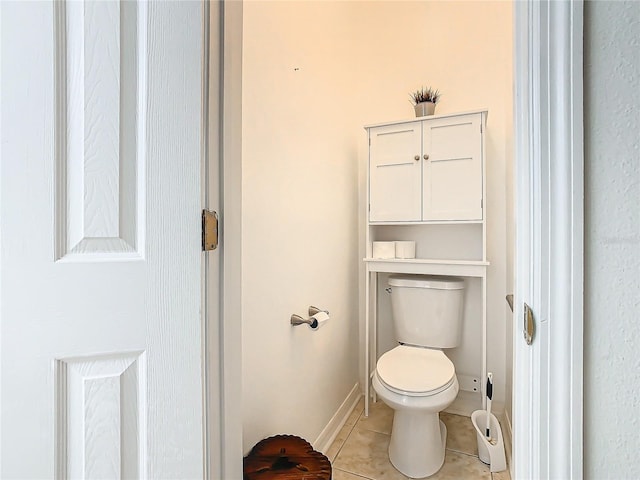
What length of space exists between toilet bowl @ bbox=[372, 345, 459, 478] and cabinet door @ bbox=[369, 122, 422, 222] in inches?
32.6

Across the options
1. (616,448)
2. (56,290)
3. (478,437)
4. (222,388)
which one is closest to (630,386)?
(616,448)

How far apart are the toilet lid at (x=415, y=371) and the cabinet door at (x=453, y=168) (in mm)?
764

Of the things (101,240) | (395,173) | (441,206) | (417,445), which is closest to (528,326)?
(101,240)

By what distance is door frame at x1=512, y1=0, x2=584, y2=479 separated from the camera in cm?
45

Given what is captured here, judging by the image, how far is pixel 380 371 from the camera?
1630 millimetres

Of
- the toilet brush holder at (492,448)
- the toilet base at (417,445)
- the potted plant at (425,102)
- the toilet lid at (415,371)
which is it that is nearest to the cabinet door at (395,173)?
the potted plant at (425,102)

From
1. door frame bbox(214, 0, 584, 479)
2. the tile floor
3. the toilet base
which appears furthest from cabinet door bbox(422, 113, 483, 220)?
door frame bbox(214, 0, 584, 479)

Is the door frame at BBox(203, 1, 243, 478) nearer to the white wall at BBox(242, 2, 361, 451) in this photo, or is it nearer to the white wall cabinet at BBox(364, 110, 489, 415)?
the white wall at BBox(242, 2, 361, 451)

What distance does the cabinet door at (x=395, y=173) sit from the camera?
1.93 meters

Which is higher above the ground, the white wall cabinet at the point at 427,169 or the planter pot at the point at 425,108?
the planter pot at the point at 425,108

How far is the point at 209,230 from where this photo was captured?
69cm

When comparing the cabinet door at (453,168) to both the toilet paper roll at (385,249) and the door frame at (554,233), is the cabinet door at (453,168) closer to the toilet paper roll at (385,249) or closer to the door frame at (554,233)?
the toilet paper roll at (385,249)

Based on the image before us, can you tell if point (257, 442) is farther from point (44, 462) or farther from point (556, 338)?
point (556, 338)

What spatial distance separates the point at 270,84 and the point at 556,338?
124 centimetres
